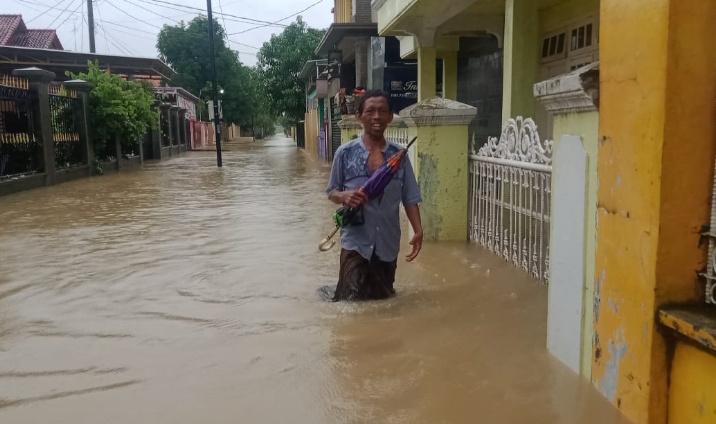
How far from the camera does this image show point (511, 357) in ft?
11.3

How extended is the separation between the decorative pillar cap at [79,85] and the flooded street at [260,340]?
10852mm

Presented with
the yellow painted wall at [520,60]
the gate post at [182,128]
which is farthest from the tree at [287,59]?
the yellow painted wall at [520,60]

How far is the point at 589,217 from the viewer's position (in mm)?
2852

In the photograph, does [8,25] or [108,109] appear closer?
[108,109]

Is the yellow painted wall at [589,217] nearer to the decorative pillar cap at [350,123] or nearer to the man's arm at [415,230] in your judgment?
the man's arm at [415,230]

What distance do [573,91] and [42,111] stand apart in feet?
46.5

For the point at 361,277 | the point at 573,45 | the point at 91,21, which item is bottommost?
the point at 361,277

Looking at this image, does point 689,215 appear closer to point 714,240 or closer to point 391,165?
point 714,240

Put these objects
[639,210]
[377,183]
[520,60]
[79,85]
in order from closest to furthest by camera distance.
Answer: [639,210], [377,183], [520,60], [79,85]

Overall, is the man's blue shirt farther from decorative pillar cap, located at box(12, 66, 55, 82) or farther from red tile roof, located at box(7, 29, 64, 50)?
red tile roof, located at box(7, 29, 64, 50)

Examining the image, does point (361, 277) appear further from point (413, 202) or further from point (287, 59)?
point (287, 59)

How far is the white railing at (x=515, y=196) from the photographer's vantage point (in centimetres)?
477

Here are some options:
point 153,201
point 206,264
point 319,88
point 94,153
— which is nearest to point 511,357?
point 206,264

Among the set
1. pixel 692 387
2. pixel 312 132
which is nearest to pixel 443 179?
pixel 692 387
